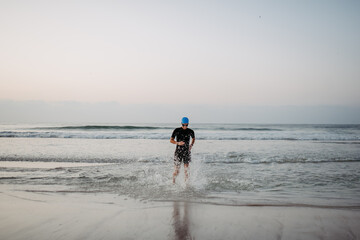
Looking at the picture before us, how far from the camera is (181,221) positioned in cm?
366

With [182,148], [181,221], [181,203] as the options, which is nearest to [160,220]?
[181,221]

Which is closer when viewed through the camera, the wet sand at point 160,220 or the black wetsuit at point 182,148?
the wet sand at point 160,220

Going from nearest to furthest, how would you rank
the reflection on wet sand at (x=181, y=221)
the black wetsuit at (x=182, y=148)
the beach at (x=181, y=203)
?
the reflection on wet sand at (x=181, y=221) → the beach at (x=181, y=203) → the black wetsuit at (x=182, y=148)

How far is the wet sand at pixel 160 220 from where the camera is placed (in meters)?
3.14

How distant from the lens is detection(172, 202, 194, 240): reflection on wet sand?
10.3 ft

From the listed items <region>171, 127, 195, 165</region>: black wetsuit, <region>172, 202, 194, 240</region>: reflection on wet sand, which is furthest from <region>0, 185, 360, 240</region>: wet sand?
<region>171, 127, 195, 165</region>: black wetsuit

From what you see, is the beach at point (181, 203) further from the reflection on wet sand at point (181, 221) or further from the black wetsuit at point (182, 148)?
the black wetsuit at point (182, 148)

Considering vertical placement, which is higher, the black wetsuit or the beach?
the black wetsuit

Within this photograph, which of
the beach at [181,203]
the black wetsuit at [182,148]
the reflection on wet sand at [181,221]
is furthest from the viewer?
the black wetsuit at [182,148]

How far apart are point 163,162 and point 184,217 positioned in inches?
259

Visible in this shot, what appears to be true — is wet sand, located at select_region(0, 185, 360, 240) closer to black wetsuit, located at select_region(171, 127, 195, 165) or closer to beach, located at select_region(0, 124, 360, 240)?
beach, located at select_region(0, 124, 360, 240)

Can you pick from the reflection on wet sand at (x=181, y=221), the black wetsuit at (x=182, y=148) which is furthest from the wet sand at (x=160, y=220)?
the black wetsuit at (x=182, y=148)

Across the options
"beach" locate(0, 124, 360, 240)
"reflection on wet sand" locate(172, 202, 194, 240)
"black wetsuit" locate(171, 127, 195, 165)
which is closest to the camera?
"reflection on wet sand" locate(172, 202, 194, 240)

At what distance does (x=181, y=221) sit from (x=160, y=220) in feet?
1.08
